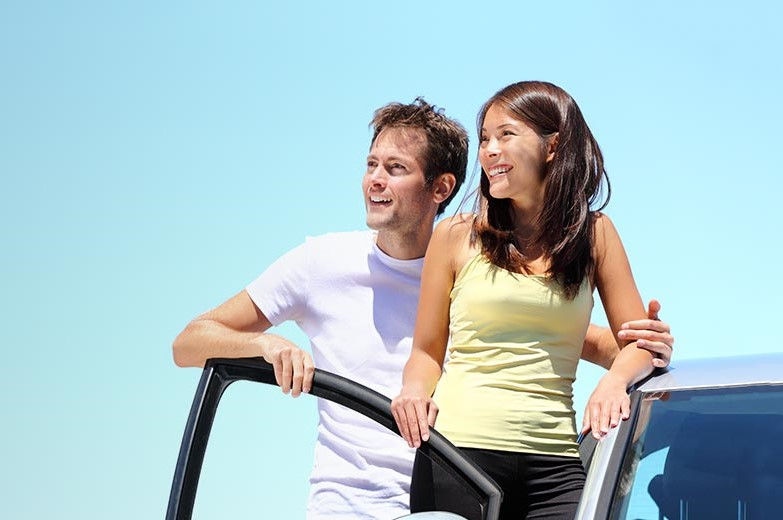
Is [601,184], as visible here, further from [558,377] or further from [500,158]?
[558,377]

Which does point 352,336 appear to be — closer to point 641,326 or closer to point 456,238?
point 456,238

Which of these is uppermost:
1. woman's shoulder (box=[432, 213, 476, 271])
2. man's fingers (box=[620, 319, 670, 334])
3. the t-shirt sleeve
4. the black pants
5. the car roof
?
woman's shoulder (box=[432, 213, 476, 271])

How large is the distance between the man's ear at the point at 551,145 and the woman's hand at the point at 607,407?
1.81ft

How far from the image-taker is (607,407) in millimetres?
2389

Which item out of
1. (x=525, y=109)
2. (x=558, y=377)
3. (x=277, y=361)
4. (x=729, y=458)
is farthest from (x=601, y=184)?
(x=277, y=361)

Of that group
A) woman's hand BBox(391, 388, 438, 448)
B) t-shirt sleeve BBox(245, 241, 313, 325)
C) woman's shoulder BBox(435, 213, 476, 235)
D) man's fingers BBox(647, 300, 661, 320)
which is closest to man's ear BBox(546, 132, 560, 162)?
woman's shoulder BBox(435, 213, 476, 235)

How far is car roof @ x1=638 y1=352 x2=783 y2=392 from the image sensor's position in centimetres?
243

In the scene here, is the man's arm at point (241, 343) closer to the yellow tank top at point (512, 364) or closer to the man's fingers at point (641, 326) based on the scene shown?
the yellow tank top at point (512, 364)

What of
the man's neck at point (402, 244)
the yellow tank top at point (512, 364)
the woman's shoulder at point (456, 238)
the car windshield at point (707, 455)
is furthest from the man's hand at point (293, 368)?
the man's neck at point (402, 244)

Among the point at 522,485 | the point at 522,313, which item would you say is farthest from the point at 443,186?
the point at 522,485

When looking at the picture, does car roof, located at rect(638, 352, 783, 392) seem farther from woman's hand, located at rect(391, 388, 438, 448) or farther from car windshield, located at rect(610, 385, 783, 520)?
woman's hand, located at rect(391, 388, 438, 448)

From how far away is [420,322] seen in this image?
2.63 m

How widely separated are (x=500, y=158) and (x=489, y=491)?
0.77 meters

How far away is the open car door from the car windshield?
31 cm
